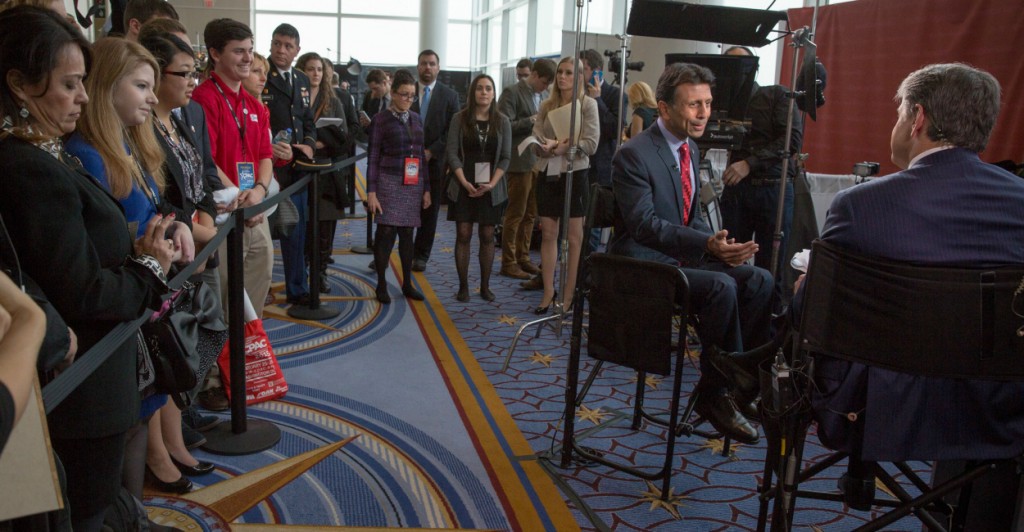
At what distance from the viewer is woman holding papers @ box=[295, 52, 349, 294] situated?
516 cm

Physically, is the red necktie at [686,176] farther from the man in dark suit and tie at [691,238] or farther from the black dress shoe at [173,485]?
the black dress shoe at [173,485]

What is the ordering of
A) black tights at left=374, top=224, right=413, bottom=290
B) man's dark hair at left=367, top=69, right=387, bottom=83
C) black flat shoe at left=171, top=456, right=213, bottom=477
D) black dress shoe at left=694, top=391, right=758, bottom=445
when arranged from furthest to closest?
1. man's dark hair at left=367, top=69, right=387, bottom=83
2. black tights at left=374, top=224, right=413, bottom=290
3. black dress shoe at left=694, top=391, right=758, bottom=445
4. black flat shoe at left=171, top=456, right=213, bottom=477

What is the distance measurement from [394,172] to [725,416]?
2881 millimetres

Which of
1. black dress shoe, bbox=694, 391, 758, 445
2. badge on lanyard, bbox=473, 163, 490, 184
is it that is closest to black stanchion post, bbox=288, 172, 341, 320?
badge on lanyard, bbox=473, 163, 490, 184

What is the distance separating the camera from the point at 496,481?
271 cm

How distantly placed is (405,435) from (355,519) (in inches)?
26.5

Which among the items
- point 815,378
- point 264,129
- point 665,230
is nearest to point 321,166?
point 264,129

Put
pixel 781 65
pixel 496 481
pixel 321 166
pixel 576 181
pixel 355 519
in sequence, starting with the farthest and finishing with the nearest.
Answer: pixel 781 65
pixel 576 181
pixel 321 166
pixel 496 481
pixel 355 519

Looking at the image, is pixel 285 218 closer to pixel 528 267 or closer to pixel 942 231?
pixel 528 267

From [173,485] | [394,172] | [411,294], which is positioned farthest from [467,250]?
[173,485]

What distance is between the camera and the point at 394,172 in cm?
498

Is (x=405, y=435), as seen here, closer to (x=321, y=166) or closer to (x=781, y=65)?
(x=321, y=166)

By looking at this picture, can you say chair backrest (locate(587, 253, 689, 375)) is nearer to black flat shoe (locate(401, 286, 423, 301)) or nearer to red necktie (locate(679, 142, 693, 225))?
red necktie (locate(679, 142, 693, 225))

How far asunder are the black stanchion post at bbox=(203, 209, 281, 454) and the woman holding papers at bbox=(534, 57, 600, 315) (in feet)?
7.27
